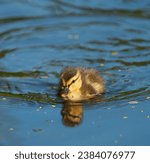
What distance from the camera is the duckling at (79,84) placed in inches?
330

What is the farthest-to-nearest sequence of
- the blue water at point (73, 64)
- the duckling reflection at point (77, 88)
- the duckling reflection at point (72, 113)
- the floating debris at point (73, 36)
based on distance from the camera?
the floating debris at point (73, 36), the duckling reflection at point (77, 88), the duckling reflection at point (72, 113), the blue water at point (73, 64)

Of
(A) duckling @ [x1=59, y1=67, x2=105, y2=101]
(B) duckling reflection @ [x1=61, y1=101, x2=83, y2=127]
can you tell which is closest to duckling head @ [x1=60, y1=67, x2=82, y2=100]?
(A) duckling @ [x1=59, y1=67, x2=105, y2=101]

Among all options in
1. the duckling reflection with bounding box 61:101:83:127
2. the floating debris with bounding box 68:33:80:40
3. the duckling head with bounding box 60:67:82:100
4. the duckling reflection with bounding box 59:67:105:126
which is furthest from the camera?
the floating debris with bounding box 68:33:80:40

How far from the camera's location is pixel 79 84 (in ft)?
28.0

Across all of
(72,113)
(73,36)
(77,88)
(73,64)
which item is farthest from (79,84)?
(73,36)

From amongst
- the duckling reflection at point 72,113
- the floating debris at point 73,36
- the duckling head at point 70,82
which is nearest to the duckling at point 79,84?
the duckling head at point 70,82

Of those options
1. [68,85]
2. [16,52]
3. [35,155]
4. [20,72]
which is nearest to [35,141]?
[35,155]

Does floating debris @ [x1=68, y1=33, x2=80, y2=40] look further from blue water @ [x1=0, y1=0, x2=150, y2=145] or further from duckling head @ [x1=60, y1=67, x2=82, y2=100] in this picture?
duckling head @ [x1=60, y1=67, x2=82, y2=100]

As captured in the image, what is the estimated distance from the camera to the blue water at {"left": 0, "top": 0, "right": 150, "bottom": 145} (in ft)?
24.7

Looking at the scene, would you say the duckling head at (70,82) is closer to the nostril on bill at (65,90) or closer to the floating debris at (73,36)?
the nostril on bill at (65,90)

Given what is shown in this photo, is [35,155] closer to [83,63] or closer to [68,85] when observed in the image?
[68,85]

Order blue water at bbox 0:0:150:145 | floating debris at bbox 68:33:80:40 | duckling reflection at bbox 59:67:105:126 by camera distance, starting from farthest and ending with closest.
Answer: floating debris at bbox 68:33:80:40 → duckling reflection at bbox 59:67:105:126 → blue water at bbox 0:0:150:145

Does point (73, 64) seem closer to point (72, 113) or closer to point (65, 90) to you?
point (65, 90)

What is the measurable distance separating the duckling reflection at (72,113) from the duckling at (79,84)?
14 cm
